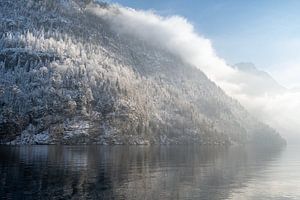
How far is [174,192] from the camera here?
101m

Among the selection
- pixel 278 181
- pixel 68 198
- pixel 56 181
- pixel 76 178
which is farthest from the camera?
pixel 278 181

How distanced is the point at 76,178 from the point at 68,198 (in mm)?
33274

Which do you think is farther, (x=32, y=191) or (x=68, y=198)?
(x=32, y=191)

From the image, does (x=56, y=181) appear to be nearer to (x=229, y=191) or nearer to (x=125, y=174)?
(x=125, y=174)

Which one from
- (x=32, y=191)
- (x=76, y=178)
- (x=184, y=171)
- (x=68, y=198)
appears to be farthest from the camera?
(x=184, y=171)

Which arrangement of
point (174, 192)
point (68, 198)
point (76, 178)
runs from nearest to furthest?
1. point (68, 198)
2. point (174, 192)
3. point (76, 178)

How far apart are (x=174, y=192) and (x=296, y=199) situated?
28662mm

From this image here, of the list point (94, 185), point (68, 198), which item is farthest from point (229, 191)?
point (68, 198)

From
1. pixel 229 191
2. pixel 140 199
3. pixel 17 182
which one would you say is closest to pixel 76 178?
pixel 17 182

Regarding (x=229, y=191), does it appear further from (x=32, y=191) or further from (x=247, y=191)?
(x=32, y=191)

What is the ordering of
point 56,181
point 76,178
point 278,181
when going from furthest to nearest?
point 278,181 < point 76,178 < point 56,181

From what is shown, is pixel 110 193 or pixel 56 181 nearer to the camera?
pixel 110 193

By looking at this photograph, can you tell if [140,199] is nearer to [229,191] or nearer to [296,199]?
[229,191]

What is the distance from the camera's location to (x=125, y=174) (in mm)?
136000
